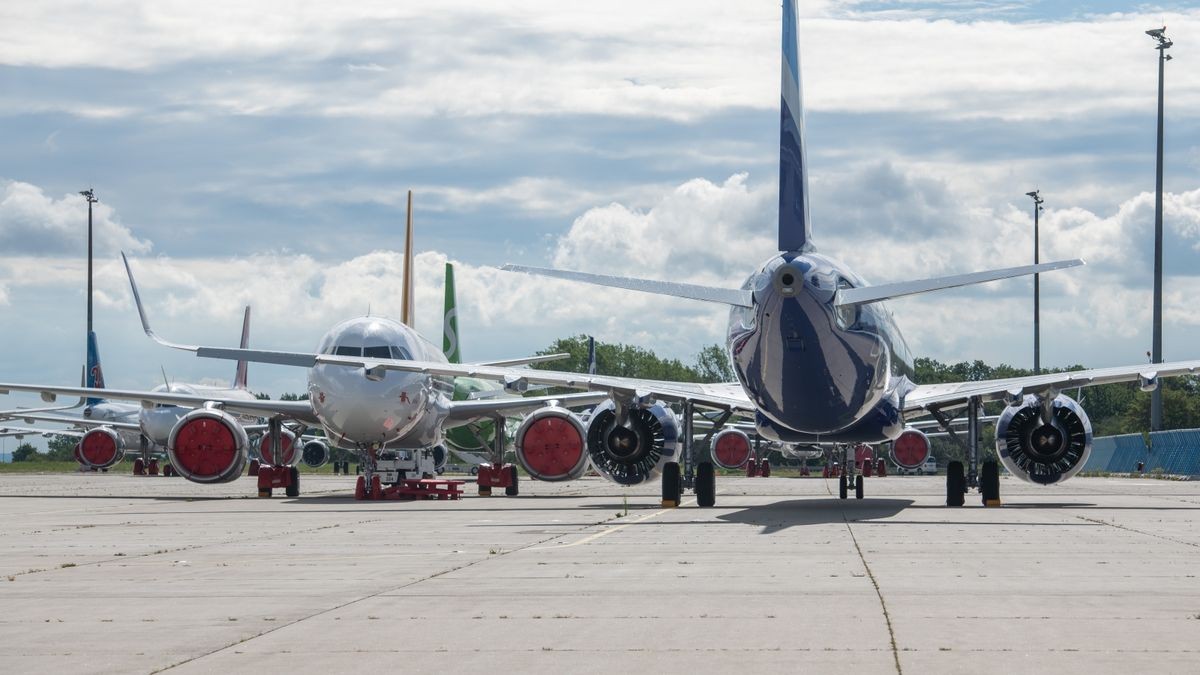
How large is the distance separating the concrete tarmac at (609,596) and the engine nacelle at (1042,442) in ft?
14.2

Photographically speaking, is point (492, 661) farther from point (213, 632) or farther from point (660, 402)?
point (660, 402)

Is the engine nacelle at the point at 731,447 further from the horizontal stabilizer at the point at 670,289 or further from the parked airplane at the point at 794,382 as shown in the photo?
the horizontal stabilizer at the point at 670,289

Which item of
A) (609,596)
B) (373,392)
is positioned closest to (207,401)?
(373,392)

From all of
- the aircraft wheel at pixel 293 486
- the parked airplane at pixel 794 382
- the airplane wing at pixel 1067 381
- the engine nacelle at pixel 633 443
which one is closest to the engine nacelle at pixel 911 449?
the parked airplane at pixel 794 382

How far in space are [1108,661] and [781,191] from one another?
15710 mm

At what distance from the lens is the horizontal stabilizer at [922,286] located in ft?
67.0

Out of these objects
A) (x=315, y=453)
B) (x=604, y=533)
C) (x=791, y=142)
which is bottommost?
(x=315, y=453)

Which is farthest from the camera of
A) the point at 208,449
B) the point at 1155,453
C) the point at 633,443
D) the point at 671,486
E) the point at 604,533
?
the point at 1155,453

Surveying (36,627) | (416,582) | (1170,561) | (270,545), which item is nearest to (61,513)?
(270,545)

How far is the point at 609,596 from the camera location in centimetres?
1154

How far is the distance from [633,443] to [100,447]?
156ft

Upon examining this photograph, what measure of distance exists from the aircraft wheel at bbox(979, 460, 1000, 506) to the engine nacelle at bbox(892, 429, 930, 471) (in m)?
32.4

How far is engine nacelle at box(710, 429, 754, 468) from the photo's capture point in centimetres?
7300

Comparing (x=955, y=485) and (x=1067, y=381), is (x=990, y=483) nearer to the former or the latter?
(x=955, y=485)
